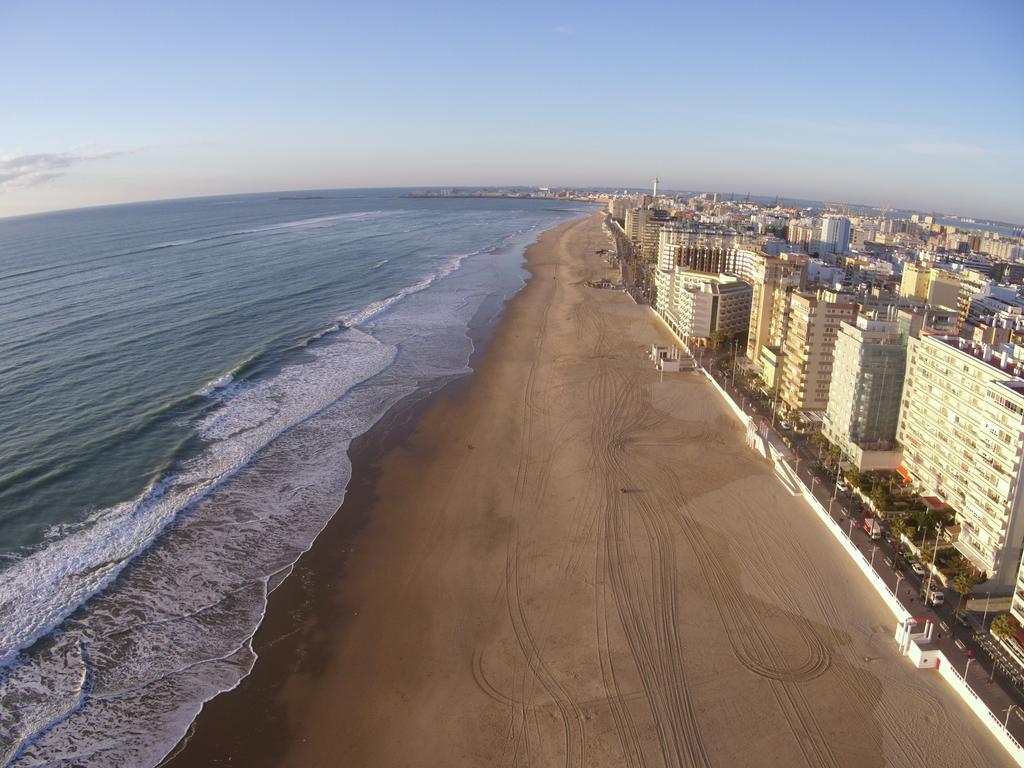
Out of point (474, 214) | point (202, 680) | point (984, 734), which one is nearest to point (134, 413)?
point (202, 680)

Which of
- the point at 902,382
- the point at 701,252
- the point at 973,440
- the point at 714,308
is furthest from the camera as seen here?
the point at 701,252

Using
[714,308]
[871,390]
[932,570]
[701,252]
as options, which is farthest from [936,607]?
[701,252]

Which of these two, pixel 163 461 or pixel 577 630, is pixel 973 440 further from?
pixel 163 461

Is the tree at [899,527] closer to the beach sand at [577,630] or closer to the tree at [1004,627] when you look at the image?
the beach sand at [577,630]

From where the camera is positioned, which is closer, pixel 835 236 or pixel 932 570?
pixel 932 570

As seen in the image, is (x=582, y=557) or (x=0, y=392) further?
(x=0, y=392)

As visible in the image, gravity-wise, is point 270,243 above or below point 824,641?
above

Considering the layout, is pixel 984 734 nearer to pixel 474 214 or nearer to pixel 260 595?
pixel 260 595
